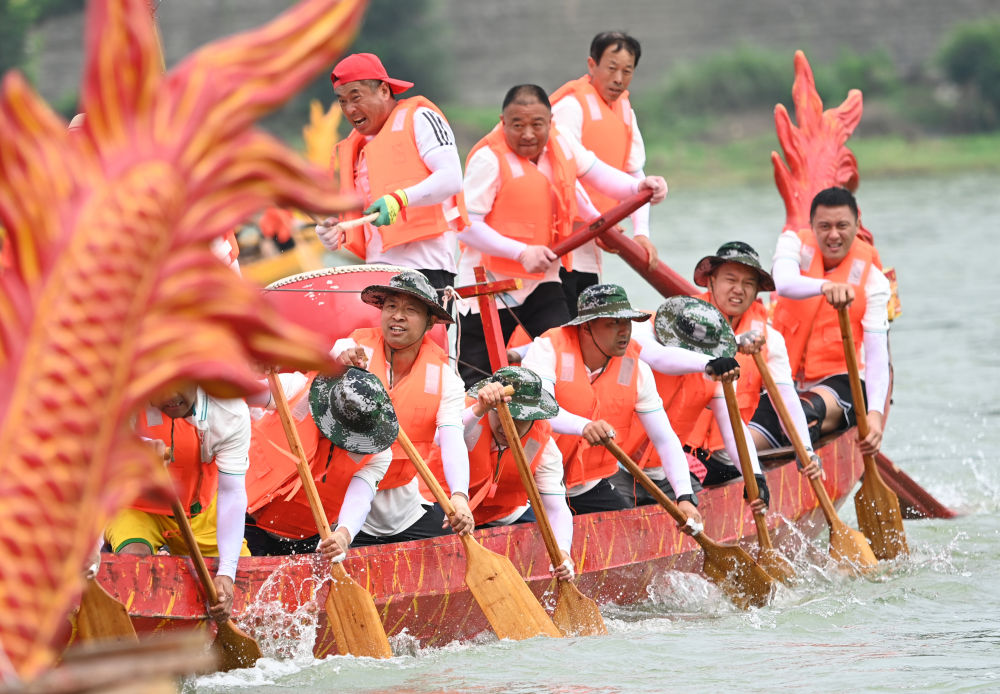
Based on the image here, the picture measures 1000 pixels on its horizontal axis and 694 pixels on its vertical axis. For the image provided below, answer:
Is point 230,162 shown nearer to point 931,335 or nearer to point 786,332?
point 786,332

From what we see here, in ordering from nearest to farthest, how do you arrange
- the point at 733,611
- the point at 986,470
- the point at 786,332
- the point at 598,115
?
the point at 733,611
the point at 598,115
the point at 786,332
the point at 986,470

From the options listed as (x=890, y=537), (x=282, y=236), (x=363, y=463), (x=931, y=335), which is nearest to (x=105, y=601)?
(x=363, y=463)

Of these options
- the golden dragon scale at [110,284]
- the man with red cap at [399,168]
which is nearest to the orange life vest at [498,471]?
the man with red cap at [399,168]

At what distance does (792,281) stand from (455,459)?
2277 millimetres

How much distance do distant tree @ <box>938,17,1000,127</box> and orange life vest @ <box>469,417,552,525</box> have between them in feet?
85.3

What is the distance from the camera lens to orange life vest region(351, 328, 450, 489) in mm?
4773

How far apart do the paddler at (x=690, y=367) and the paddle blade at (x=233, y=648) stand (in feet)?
5.93

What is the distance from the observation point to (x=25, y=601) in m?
→ 1.66

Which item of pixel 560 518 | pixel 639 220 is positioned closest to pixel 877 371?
pixel 639 220

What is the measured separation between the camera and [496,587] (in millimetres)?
4672

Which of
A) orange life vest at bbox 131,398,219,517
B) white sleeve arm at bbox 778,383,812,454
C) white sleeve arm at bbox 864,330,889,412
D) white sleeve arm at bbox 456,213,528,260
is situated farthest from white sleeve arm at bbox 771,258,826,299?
orange life vest at bbox 131,398,219,517

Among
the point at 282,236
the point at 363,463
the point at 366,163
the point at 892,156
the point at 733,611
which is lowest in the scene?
the point at 733,611

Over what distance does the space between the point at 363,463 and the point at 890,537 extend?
9.16ft

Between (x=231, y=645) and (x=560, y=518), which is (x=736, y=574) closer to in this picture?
(x=560, y=518)
